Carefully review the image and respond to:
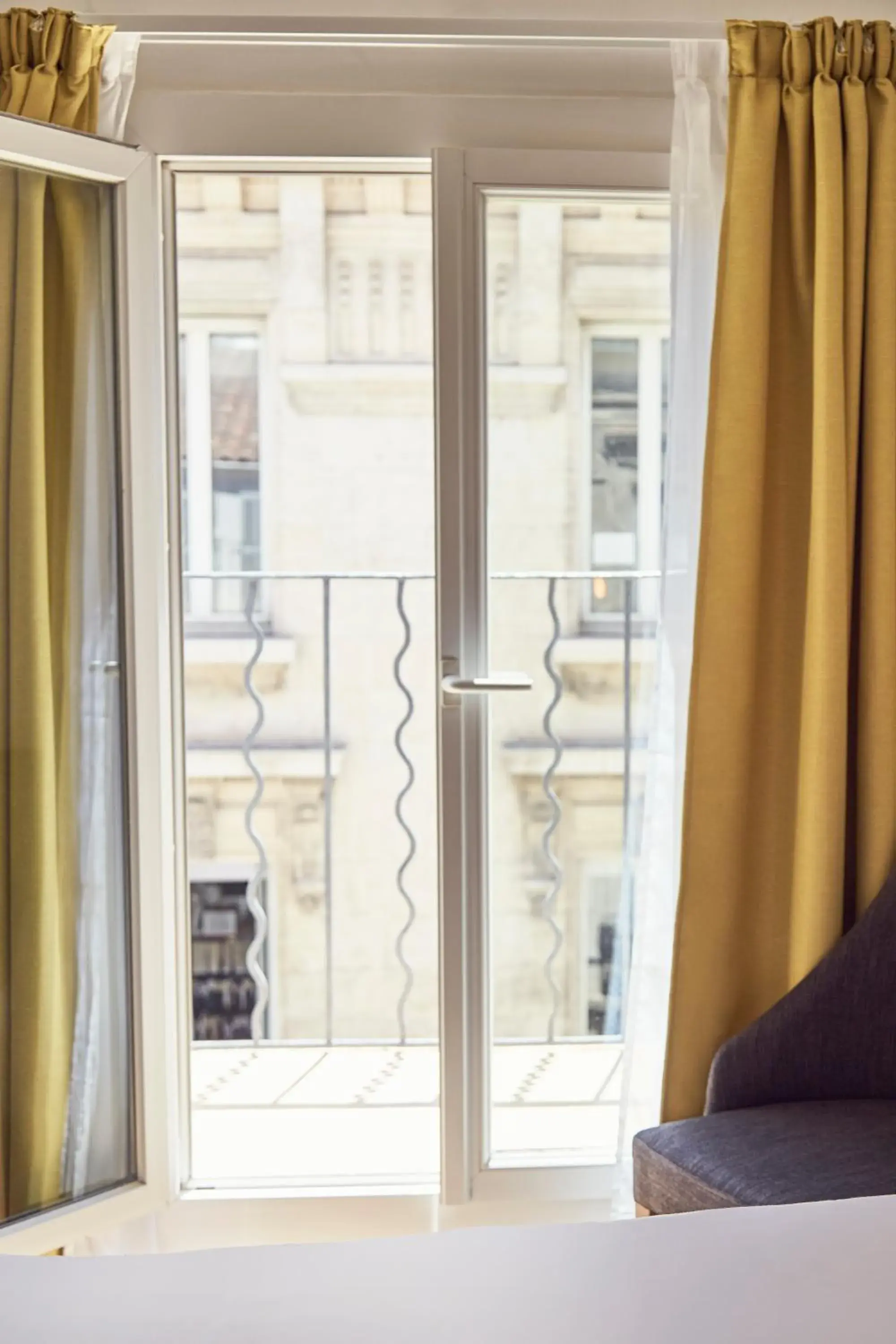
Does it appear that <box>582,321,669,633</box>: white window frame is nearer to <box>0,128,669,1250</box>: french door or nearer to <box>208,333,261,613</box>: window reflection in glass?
<box>0,128,669,1250</box>: french door

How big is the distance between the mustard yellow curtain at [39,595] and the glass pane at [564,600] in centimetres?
76

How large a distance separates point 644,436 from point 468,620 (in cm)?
51

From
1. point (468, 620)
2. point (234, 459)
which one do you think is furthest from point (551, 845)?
point (234, 459)

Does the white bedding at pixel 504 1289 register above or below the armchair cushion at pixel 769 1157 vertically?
above

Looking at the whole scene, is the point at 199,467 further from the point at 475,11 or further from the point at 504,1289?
the point at 504,1289

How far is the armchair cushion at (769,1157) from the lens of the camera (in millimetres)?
1586

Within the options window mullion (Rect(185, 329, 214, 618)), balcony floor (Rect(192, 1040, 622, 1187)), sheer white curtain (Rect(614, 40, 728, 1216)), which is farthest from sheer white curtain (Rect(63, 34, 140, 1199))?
window mullion (Rect(185, 329, 214, 618))

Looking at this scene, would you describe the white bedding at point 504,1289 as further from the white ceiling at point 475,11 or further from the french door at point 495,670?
the white ceiling at point 475,11

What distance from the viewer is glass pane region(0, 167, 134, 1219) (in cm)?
201

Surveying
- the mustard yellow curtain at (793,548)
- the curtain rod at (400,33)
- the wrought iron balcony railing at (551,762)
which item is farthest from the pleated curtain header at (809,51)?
the wrought iron balcony railing at (551,762)

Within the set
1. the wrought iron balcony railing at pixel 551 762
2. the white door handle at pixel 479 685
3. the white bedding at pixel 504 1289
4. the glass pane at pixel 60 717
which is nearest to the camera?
the white bedding at pixel 504 1289

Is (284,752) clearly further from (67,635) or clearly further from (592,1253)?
(592,1253)

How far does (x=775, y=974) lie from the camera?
2107mm

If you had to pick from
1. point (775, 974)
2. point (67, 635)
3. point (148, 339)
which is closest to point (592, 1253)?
point (775, 974)
